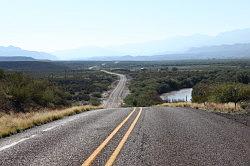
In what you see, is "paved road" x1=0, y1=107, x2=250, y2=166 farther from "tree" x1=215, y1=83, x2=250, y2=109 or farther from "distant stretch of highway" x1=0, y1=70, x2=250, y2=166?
"tree" x1=215, y1=83, x2=250, y2=109

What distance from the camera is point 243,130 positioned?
1238 cm

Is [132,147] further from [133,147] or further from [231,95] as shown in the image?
[231,95]

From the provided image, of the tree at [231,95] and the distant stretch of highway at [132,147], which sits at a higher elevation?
the distant stretch of highway at [132,147]

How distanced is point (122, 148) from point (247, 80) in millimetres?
106673

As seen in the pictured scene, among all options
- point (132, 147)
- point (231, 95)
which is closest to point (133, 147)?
point (132, 147)

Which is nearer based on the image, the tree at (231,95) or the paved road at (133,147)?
the paved road at (133,147)

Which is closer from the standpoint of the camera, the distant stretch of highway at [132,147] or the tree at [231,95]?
the distant stretch of highway at [132,147]

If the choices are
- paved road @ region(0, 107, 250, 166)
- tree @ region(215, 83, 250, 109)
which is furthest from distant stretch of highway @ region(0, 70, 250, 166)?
tree @ region(215, 83, 250, 109)

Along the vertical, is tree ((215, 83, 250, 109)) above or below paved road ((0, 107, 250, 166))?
below

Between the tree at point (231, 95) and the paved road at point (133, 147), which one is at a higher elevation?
the paved road at point (133, 147)

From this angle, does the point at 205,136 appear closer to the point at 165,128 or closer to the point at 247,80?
the point at 165,128

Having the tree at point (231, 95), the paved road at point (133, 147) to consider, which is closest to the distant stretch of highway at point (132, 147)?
the paved road at point (133, 147)

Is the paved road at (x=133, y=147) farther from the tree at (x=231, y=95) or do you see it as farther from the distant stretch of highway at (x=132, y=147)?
the tree at (x=231, y=95)

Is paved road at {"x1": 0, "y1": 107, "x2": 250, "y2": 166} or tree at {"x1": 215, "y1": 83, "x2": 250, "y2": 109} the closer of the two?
paved road at {"x1": 0, "y1": 107, "x2": 250, "y2": 166}
